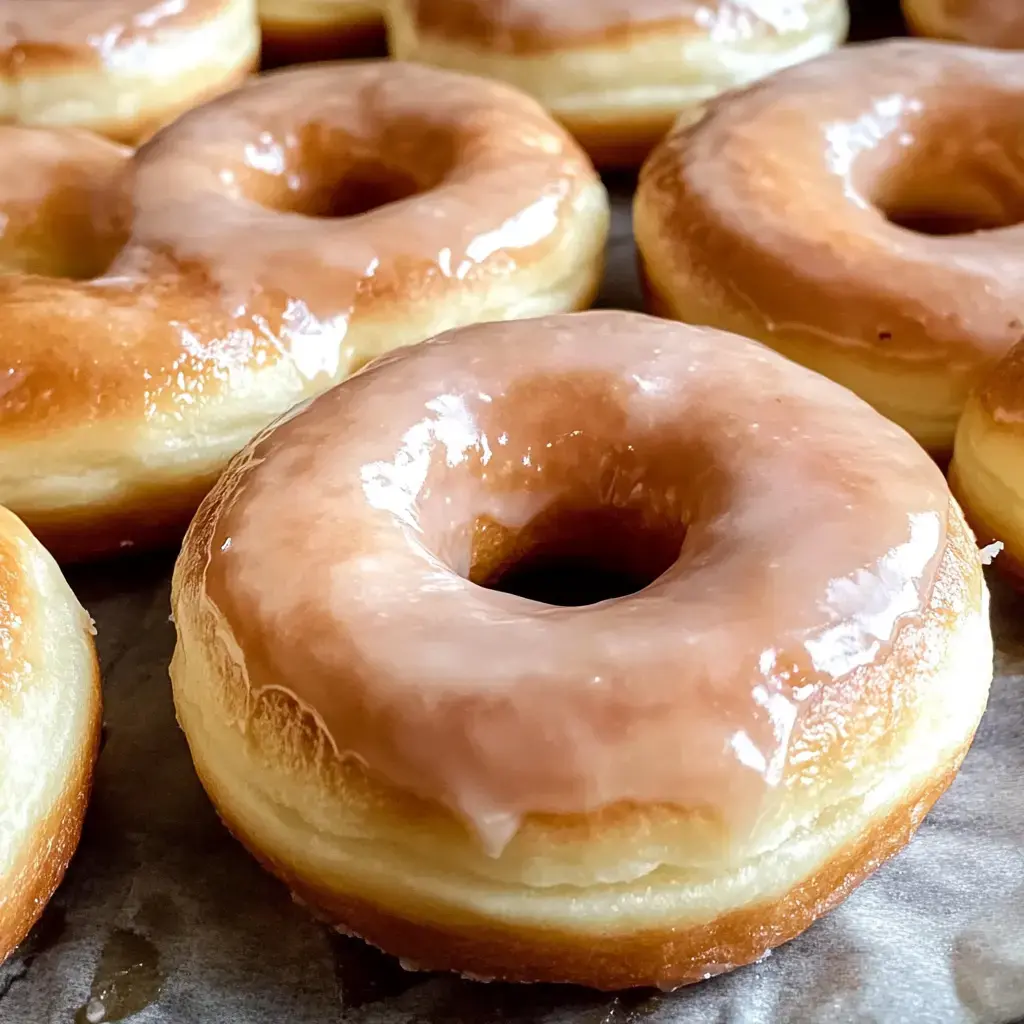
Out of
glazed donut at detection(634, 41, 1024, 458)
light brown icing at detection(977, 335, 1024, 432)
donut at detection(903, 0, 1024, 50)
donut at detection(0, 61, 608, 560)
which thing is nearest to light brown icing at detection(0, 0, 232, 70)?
donut at detection(0, 61, 608, 560)

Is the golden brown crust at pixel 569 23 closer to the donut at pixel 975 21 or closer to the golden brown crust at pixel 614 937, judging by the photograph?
the donut at pixel 975 21

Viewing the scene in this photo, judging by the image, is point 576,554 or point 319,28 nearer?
point 576,554

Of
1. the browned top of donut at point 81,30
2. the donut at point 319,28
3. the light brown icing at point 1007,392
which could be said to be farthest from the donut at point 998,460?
the donut at point 319,28

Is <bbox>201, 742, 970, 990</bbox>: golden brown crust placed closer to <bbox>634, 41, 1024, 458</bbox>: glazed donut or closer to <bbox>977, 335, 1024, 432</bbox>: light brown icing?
<bbox>977, 335, 1024, 432</bbox>: light brown icing

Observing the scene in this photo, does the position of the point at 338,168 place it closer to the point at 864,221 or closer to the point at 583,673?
the point at 864,221

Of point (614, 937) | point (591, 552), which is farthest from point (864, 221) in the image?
point (614, 937)

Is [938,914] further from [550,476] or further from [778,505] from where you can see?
[550,476]

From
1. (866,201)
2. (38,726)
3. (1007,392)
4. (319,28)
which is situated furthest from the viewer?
(319,28)

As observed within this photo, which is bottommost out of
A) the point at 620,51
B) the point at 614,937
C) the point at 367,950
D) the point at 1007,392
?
the point at 367,950
